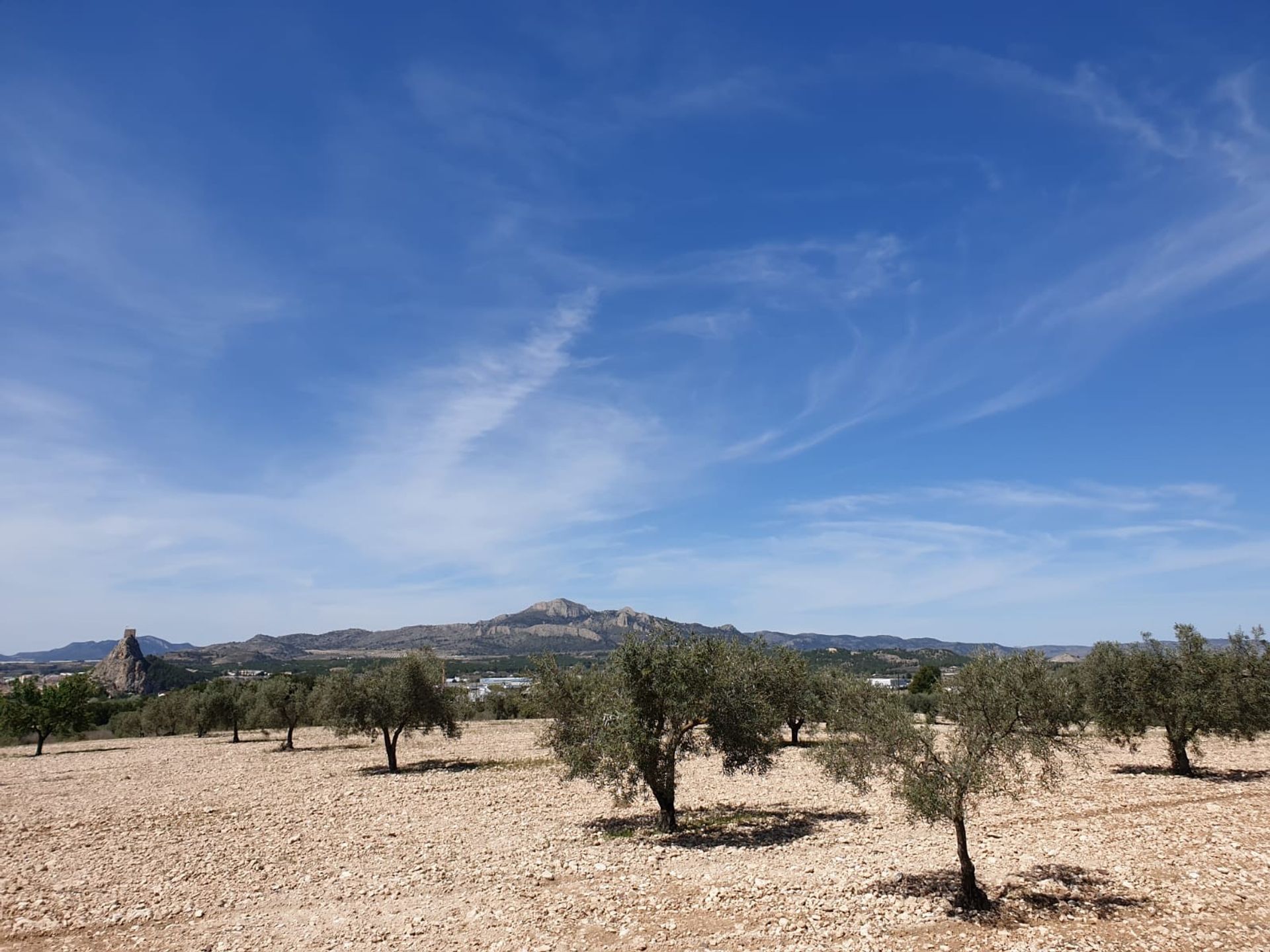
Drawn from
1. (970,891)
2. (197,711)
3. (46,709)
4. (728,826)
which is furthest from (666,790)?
(46,709)

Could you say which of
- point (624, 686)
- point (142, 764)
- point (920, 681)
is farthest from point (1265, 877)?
point (920, 681)

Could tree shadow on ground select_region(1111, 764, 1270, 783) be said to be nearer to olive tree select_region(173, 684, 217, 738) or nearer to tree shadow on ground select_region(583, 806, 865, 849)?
tree shadow on ground select_region(583, 806, 865, 849)

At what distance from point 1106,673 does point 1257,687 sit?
5.62m

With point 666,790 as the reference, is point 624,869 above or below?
below

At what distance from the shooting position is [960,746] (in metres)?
15.8

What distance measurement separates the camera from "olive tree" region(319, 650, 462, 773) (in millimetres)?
42188

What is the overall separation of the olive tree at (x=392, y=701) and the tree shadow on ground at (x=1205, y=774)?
121 feet

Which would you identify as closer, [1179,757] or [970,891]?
[970,891]

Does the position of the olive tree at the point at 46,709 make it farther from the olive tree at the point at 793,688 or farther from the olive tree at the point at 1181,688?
the olive tree at the point at 1181,688

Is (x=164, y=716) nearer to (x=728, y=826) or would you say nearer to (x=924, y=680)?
(x=728, y=826)

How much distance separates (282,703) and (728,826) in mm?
48810

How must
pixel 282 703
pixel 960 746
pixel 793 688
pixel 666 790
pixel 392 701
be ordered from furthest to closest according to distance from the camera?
1. pixel 282 703
2. pixel 793 688
3. pixel 392 701
4. pixel 666 790
5. pixel 960 746

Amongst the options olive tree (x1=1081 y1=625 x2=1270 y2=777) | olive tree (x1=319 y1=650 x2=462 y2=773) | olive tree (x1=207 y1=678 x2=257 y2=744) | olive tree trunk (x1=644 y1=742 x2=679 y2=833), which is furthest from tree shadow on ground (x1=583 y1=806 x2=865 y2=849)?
olive tree (x1=207 y1=678 x2=257 y2=744)

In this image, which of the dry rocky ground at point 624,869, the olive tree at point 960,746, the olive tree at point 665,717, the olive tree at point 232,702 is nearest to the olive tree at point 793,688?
the dry rocky ground at point 624,869
